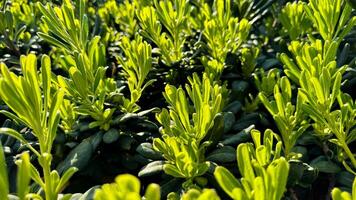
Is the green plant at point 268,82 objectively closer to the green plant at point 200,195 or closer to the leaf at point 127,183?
the green plant at point 200,195

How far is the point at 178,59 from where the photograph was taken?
1.87 m

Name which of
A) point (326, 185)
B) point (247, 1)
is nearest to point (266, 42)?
point (247, 1)

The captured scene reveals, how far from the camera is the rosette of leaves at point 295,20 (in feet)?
6.38

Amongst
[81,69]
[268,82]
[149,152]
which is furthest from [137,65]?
[268,82]

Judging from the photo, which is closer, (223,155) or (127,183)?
(127,183)

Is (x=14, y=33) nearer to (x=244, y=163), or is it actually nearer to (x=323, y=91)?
(x=323, y=91)

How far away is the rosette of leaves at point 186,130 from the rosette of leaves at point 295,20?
72 centimetres

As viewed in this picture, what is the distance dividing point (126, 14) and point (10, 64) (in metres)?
0.56

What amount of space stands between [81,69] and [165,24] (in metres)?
0.46

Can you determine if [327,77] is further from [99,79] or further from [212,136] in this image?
[99,79]

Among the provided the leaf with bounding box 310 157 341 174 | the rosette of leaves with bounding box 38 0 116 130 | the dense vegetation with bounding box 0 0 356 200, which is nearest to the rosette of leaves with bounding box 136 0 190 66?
the dense vegetation with bounding box 0 0 356 200

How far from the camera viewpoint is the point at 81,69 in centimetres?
149

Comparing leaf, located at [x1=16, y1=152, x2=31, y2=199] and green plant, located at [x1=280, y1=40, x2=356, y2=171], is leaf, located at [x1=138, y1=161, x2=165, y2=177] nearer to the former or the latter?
green plant, located at [x1=280, y1=40, x2=356, y2=171]

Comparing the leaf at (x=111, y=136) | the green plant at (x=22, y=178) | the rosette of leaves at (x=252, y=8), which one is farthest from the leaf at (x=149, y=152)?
the rosette of leaves at (x=252, y=8)
